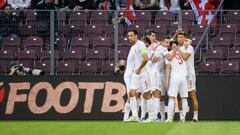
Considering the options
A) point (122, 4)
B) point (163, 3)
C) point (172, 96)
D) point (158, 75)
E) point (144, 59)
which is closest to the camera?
point (144, 59)

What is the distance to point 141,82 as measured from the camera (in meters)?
20.2

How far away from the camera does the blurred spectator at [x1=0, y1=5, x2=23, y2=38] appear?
2297cm

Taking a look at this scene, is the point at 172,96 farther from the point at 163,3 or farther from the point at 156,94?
the point at 163,3

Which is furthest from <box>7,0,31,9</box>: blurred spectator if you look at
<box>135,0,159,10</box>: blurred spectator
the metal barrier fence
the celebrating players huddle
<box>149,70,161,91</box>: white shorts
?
<box>149,70,161,91</box>: white shorts

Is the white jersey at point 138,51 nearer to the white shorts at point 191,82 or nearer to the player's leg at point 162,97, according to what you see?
the player's leg at point 162,97

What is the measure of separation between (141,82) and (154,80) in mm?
455

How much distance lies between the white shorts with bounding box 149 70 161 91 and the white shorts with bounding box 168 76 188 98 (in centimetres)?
35

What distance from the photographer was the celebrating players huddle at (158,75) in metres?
20.0

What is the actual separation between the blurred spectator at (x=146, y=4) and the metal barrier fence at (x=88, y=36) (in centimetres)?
131

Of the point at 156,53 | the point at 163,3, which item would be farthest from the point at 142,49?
the point at 163,3

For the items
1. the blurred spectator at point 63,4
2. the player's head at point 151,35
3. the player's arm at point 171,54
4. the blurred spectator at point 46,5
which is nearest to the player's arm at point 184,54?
the player's arm at point 171,54

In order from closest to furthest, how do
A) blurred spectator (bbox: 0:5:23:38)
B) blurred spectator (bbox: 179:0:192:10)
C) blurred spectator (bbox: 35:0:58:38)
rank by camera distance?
1. blurred spectator (bbox: 35:0:58:38)
2. blurred spectator (bbox: 0:5:23:38)
3. blurred spectator (bbox: 179:0:192:10)

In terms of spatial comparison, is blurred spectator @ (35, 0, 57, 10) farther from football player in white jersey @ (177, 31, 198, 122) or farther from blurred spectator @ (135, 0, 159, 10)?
football player in white jersey @ (177, 31, 198, 122)

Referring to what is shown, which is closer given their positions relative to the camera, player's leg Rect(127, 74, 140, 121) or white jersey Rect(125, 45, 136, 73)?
player's leg Rect(127, 74, 140, 121)
